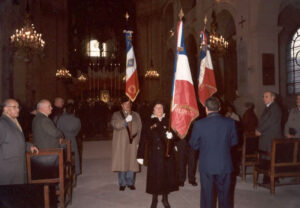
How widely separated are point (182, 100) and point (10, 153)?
8.16 ft

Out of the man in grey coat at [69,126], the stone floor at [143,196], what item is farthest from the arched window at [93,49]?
the stone floor at [143,196]

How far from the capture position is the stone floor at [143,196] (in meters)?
4.97

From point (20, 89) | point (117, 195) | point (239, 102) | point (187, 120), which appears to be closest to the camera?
point (187, 120)

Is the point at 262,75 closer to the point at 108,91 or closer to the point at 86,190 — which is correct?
the point at 86,190

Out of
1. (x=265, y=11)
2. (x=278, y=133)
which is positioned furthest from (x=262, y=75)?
(x=278, y=133)

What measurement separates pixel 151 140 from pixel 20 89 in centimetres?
1159

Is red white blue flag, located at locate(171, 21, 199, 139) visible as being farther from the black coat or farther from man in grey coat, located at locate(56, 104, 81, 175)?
man in grey coat, located at locate(56, 104, 81, 175)

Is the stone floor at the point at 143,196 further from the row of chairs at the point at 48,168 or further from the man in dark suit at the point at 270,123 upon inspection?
the man in dark suit at the point at 270,123

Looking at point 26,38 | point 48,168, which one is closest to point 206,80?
point 48,168

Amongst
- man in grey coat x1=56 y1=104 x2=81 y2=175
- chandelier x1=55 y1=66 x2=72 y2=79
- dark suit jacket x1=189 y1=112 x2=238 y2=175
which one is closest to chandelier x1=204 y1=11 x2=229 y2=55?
man in grey coat x1=56 y1=104 x2=81 y2=175

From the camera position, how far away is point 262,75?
1049cm

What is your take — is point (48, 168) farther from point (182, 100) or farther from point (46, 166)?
point (182, 100)

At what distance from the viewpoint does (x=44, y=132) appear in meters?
4.99

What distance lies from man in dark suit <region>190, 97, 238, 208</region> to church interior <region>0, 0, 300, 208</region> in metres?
1.28
